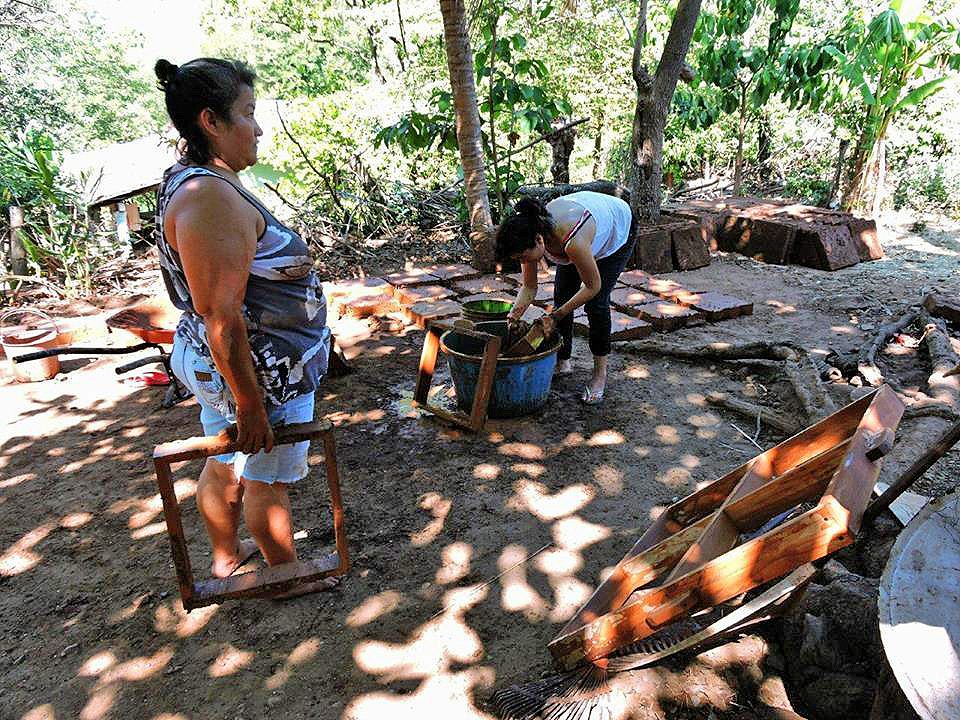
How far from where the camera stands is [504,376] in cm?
362

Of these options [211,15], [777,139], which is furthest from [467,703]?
[211,15]

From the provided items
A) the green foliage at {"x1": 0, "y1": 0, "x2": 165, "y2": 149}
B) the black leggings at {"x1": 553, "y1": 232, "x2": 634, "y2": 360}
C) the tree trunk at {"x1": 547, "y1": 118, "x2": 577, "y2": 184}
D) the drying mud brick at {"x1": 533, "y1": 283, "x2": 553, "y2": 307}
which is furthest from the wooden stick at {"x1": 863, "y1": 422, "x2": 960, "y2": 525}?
the green foliage at {"x1": 0, "y1": 0, "x2": 165, "y2": 149}

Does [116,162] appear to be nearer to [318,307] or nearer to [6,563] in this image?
[6,563]

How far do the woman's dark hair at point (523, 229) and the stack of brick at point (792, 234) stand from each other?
444 cm

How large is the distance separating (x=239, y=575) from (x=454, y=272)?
14.7 feet

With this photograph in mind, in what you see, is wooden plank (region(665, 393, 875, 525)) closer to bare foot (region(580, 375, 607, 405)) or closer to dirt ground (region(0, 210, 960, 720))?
dirt ground (region(0, 210, 960, 720))

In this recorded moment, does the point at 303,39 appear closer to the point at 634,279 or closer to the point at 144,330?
the point at 634,279

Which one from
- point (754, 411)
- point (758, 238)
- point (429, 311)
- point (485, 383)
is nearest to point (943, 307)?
point (754, 411)

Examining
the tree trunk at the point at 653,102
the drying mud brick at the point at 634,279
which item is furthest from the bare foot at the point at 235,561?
the tree trunk at the point at 653,102

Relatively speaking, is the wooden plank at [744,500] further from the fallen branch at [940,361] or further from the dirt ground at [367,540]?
the fallen branch at [940,361]

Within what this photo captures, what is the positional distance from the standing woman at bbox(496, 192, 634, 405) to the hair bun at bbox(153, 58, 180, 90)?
6.09 ft

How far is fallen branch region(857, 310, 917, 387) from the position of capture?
13.0 ft

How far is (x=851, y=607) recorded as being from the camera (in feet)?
6.10

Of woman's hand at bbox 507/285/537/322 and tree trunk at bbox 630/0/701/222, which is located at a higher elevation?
tree trunk at bbox 630/0/701/222
